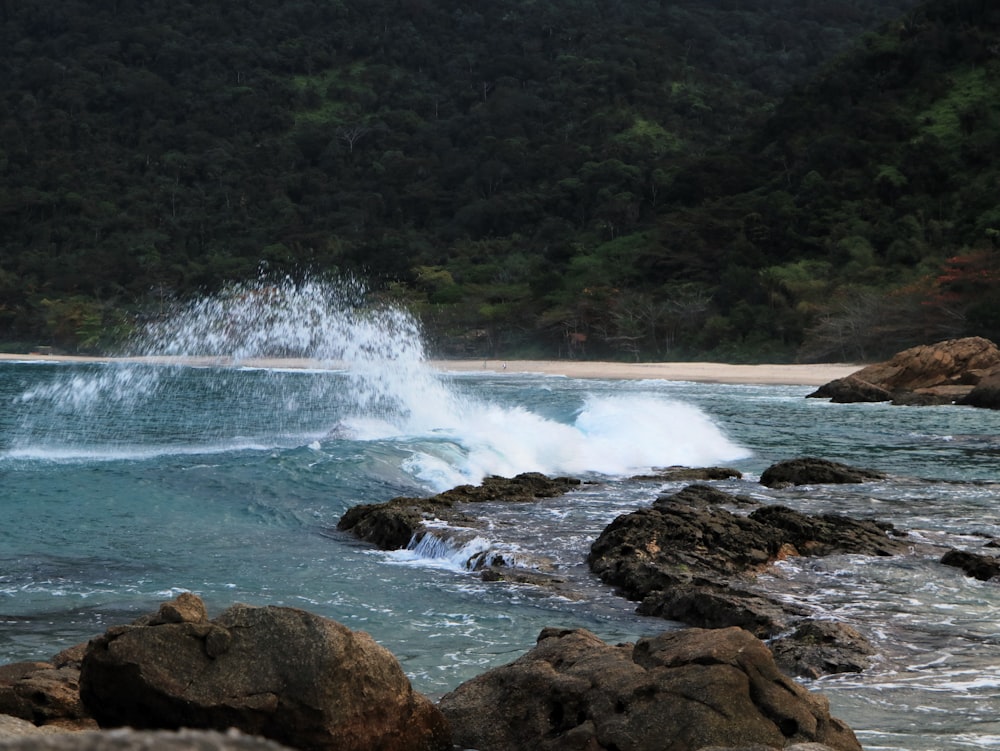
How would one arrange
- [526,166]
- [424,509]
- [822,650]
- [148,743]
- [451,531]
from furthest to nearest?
[526,166], [424,509], [451,531], [822,650], [148,743]

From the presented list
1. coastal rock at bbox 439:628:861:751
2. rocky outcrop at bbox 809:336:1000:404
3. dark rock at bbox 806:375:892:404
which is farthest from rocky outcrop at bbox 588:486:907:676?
rocky outcrop at bbox 809:336:1000:404

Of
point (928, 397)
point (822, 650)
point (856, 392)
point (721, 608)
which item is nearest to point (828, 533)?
point (721, 608)

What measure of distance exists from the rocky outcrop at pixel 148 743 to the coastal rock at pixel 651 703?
4338 millimetres

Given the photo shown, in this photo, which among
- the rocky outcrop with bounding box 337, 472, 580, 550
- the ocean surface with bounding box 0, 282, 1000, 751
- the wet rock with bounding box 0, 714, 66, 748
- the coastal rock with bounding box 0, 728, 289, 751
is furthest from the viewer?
the rocky outcrop with bounding box 337, 472, 580, 550

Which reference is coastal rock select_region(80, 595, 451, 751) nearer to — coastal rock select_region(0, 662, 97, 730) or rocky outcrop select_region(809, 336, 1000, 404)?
coastal rock select_region(0, 662, 97, 730)

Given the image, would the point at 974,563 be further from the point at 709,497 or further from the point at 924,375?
the point at 924,375

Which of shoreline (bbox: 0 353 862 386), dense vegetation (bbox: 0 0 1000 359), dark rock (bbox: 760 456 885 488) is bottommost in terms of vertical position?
dark rock (bbox: 760 456 885 488)

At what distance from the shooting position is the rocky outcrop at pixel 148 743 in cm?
150

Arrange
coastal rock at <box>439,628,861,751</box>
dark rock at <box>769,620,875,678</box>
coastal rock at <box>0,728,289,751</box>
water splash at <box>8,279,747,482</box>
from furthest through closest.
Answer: water splash at <box>8,279,747,482</box> < dark rock at <box>769,620,875,678</box> < coastal rock at <box>439,628,861,751</box> < coastal rock at <box>0,728,289,751</box>

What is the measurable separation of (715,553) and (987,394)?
87.5ft

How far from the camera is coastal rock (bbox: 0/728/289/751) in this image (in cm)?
150

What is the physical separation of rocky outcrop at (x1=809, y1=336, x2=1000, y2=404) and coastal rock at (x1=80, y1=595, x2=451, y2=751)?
116 ft

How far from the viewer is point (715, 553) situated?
11.6m

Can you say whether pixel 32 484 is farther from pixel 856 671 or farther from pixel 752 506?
pixel 856 671
